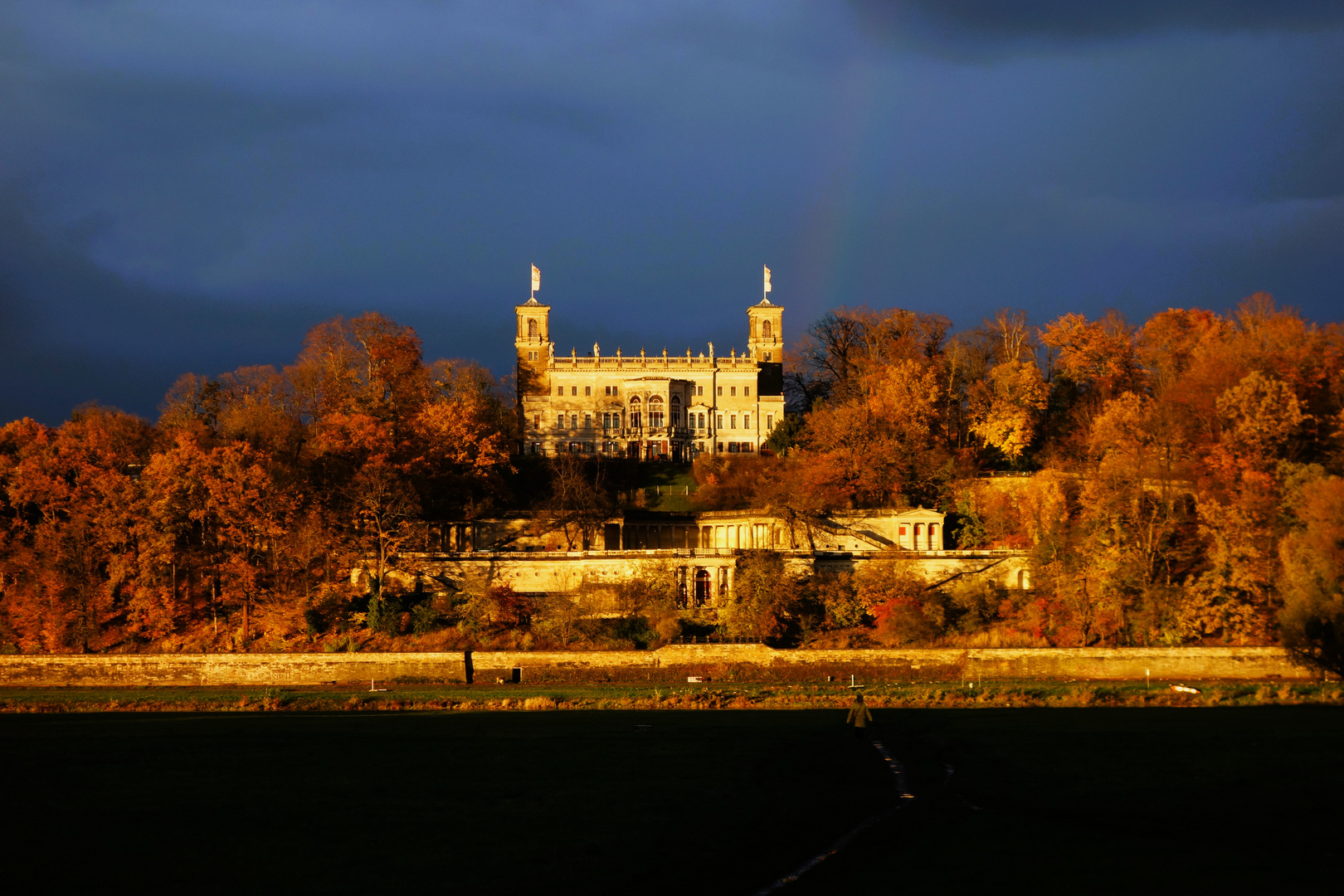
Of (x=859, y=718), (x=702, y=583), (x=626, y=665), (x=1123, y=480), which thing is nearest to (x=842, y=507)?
(x=702, y=583)

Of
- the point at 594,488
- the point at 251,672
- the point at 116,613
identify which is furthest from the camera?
the point at 594,488

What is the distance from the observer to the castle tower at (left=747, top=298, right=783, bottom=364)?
296 feet

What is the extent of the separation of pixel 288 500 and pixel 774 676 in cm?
2113

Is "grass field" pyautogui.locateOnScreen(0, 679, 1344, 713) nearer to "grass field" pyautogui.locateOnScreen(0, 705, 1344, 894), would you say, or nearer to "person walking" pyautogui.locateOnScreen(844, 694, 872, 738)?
"grass field" pyautogui.locateOnScreen(0, 705, 1344, 894)

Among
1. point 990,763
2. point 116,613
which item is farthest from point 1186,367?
point 116,613

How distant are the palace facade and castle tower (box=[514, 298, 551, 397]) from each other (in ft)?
9.72

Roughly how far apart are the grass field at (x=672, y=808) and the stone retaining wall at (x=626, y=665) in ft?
40.8

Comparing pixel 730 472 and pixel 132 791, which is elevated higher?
pixel 730 472

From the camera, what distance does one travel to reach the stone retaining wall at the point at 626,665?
118 ft

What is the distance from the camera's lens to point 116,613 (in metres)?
42.7

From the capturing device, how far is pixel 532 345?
87.8 m

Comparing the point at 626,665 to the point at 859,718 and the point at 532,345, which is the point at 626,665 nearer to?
the point at 859,718

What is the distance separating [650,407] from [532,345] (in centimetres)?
1327

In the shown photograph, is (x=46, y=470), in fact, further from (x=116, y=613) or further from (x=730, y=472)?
(x=730, y=472)
